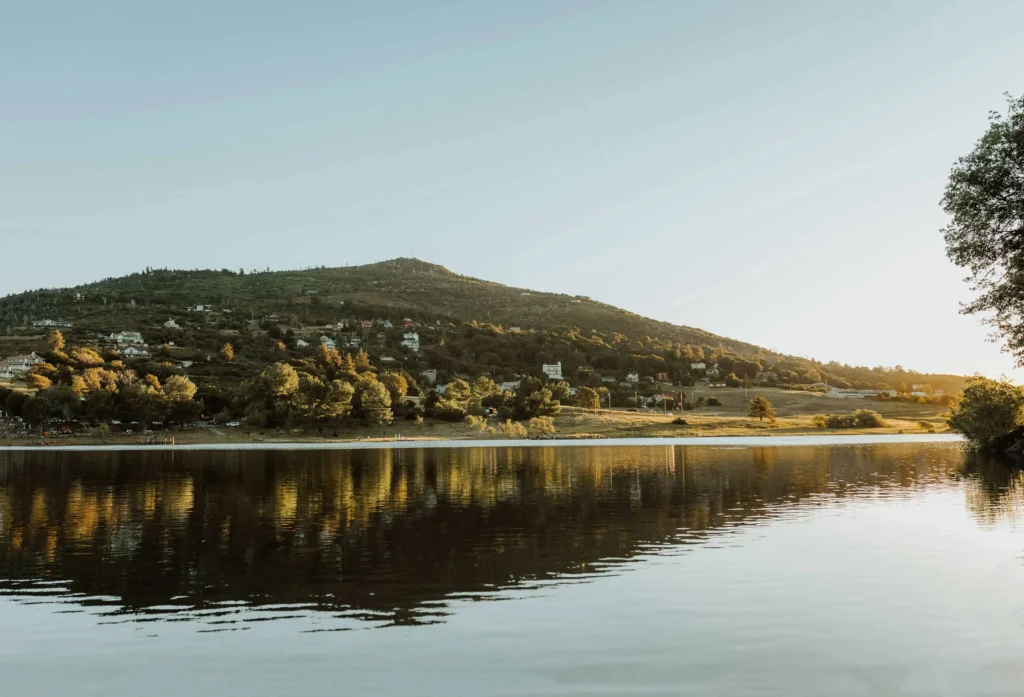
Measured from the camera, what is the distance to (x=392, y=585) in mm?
24719

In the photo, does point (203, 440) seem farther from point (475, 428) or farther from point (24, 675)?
point (24, 675)

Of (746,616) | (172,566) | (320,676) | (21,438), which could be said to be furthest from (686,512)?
(21,438)

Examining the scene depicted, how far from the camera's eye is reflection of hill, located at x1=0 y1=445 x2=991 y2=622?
2534 centimetres

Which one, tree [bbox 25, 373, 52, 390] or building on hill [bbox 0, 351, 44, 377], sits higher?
building on hill [bbox 0, 351, 44, 377]

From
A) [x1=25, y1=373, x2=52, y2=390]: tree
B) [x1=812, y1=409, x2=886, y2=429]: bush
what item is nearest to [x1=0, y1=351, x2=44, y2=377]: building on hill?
[x1=25, y1=373, x2=52, y2=390]: tree

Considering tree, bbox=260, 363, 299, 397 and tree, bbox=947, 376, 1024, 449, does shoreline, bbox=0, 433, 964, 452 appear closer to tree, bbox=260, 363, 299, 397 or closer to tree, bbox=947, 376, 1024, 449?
tree, bbox=260, 363, 299, 397

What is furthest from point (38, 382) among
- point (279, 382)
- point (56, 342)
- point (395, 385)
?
point (395, 385)

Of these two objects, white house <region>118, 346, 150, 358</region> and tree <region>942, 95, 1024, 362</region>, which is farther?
white house <region>118, 346, 150, 358</region>

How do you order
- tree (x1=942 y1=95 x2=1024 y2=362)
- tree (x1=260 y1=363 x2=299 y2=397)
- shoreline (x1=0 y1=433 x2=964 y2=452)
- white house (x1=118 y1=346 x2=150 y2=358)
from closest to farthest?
tree (x1=942 y1=95 x2=1024 y2=362)
shoreline (x1=0 y1=433 x2=964 y2=452)
tree (x1=260 y1=363 x2=299 y2=397)
white house (x1=118 y1=346 x2=150 y2=358)

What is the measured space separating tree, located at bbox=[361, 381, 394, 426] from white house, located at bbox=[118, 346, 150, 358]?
229 feet

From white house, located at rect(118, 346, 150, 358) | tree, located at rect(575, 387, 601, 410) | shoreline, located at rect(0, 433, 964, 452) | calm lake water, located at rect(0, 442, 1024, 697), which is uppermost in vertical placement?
white house, located at rect(118, 346, 150, 358)

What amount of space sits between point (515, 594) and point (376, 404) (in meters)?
138

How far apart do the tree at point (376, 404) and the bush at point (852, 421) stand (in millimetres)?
98164

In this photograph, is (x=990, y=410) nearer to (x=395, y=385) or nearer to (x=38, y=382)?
(x=395, y=385)
